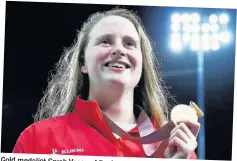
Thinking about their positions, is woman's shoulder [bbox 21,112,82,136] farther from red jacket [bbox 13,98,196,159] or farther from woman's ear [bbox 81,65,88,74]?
woman's ear [bbox 81,65,88,74]

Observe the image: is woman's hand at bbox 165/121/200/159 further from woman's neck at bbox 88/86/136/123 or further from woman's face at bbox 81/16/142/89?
woman's face at bbox 81/16/142/89

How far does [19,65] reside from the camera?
2830mm

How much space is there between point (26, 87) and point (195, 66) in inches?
42.6

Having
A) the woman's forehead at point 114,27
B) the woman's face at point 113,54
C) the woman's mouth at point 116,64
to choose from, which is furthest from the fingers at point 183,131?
the woman's forehead at point 114,27

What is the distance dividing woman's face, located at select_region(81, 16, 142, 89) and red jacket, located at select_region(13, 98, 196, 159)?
0.66 feet

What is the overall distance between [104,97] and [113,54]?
0.28 m

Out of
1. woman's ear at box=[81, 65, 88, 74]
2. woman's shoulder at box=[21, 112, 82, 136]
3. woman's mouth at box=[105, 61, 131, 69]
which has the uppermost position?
woman's mouth at box=[105, 61, 131, 69]

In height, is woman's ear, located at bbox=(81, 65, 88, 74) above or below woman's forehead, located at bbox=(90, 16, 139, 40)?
below

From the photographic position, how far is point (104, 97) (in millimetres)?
2781

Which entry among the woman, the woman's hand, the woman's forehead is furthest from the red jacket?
the woman's forehead

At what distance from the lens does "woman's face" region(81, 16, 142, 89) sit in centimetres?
275

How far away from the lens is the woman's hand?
2.71m

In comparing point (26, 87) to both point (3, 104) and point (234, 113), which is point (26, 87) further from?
point (234, 113)

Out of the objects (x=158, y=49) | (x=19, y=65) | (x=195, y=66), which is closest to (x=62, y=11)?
(x=19, y=65)
